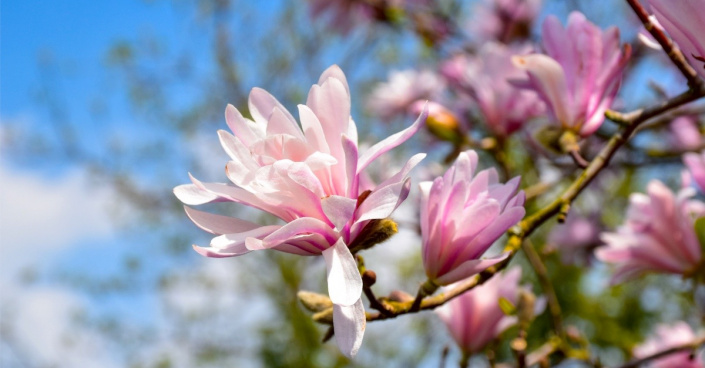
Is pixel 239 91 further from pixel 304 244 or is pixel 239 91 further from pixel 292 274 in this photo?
pixel 304 244

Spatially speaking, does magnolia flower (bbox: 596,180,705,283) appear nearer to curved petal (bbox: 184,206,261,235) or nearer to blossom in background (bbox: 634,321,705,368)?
blossom in background (bbox: 634,321,705,368)

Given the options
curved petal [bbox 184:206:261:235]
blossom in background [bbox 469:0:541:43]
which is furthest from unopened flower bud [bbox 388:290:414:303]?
blossom in background [bbox 469:0:541:43]

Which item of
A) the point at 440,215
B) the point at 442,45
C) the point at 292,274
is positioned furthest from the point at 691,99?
the point at 292,274

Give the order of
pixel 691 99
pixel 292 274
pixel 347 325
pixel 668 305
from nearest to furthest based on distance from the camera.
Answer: pixel 347 325 → pixel 691 99 → pixel 668 305 → pixel 292 274

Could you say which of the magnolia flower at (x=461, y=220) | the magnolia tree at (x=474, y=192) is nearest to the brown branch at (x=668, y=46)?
the magnolia tree at (x=474, y=192)

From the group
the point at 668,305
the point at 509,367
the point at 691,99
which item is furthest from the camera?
the point at 668,305

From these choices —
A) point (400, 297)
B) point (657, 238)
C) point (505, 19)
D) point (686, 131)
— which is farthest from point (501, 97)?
point (505, 19)

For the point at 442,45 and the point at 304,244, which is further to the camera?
the point at 442,45
